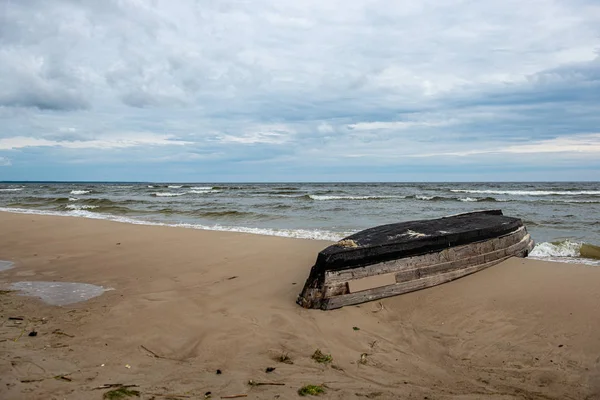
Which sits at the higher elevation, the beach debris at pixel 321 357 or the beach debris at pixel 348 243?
the beach debris at pixel 348 243

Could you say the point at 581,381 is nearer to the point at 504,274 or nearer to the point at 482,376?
the point at 482,376

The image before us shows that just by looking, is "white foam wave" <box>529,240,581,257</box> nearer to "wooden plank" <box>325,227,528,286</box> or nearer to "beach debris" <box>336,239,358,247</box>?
"wooden plank" <box>325,227,528,286</box>

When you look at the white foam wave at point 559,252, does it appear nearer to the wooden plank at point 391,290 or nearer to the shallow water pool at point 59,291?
the wooden plank at point 391,290

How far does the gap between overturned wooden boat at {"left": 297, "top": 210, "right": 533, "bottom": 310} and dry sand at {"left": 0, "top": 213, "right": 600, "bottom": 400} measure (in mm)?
145

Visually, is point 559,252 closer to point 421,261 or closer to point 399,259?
point 421,261

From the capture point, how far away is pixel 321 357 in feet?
11.2

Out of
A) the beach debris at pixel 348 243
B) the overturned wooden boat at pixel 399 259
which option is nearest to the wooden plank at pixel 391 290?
the overturned wooden boat at pixel 399 259

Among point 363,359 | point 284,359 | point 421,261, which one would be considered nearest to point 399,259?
point 421,261

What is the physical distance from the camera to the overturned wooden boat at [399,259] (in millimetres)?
4551

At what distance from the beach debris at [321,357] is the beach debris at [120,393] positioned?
1.41 m

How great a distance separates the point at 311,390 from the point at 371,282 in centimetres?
211

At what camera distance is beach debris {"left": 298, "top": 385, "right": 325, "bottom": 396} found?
276 centimetres

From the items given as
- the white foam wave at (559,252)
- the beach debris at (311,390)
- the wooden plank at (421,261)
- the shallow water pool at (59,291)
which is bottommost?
the beach debris at (311,390)

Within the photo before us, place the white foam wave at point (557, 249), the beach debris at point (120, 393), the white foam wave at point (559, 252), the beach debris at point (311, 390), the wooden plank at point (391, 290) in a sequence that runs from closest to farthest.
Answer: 1. the beach debris at point (120, 393)
2. the beach debris at point (311, 390)
3. the wooden plank at point (391, 290)
4. the white foam wave at point (559, 252)
5. the white foam wave at point (557, 249)
